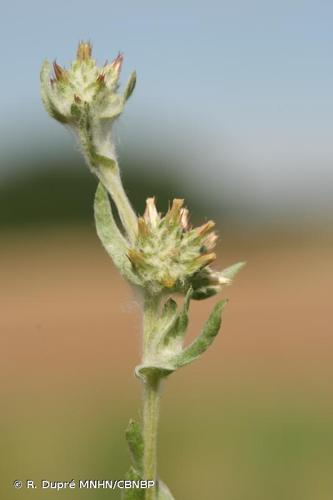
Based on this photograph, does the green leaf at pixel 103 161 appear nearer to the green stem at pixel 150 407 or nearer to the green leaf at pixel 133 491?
the green stem at pixel 150 407

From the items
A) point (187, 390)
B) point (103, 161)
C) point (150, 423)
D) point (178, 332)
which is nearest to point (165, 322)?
point (178, 332)

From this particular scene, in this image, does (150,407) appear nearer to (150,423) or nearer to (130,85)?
(150,423)

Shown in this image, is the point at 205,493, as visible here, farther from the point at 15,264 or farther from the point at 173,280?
the point at 15,264

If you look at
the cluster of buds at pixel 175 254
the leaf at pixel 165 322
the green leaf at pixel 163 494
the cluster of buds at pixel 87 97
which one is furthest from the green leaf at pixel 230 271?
the green leaf at pixel 163 494

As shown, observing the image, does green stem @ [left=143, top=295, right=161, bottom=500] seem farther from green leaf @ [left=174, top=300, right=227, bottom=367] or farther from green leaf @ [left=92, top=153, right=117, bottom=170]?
green leaf @ [left=92, top=153, right=117, bottom=170]

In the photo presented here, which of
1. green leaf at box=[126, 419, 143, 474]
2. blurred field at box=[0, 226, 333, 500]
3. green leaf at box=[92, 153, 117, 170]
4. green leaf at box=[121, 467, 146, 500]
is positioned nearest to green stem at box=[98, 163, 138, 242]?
green leaf at box=[92, 153, 117, 170]

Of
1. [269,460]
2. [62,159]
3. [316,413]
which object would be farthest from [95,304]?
[269,460]
